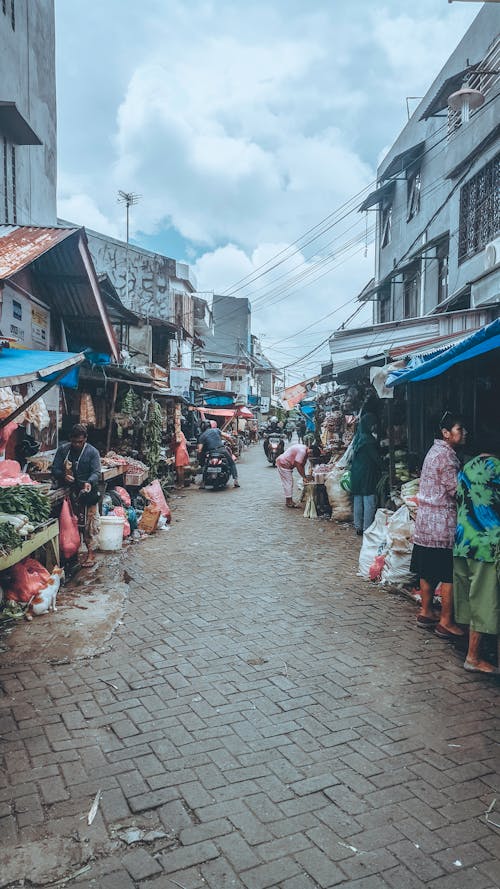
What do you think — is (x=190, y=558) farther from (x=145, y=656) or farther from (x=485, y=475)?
(x=485, y=475)

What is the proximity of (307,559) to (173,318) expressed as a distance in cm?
2308

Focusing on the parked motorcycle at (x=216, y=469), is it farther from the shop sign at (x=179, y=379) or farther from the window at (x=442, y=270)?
the window at (x=442, y=270)

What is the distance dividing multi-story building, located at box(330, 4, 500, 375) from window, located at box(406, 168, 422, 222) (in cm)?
3

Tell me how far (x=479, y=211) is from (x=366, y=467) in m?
6.55

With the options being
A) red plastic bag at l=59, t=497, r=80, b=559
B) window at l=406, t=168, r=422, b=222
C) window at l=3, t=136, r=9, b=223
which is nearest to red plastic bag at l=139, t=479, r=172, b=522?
red plastic bag at l=59, t=497, r=80, b=559

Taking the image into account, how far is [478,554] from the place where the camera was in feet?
14.2

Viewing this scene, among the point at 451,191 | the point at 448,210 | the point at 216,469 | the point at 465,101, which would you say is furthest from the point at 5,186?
the point at 448,210

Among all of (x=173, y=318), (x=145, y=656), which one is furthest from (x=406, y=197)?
(x=145, y=656)

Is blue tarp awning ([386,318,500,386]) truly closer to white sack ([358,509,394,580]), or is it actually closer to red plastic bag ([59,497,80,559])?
white sack ([358,509,394,580])

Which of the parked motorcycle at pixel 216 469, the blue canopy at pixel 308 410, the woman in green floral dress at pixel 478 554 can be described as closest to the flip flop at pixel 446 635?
the woman in green floral dress at pixel 478 554

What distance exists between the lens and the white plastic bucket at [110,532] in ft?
27.4

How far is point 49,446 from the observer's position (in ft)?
29.5

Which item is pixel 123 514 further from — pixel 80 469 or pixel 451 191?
pixel 451 191

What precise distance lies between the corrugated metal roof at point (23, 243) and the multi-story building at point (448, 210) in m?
5.29
